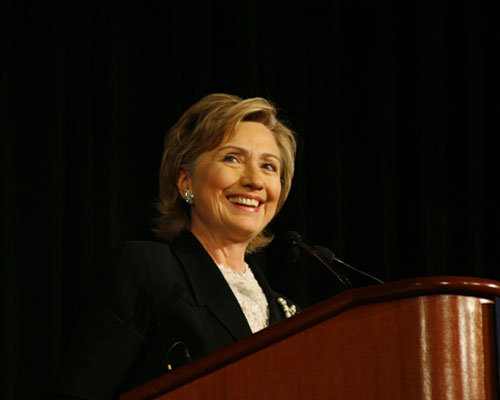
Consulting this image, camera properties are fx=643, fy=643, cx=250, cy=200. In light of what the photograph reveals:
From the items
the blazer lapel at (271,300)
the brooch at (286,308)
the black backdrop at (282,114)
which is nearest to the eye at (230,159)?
the blazer lapel at (271,300)

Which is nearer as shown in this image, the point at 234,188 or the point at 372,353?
the point at 372,353

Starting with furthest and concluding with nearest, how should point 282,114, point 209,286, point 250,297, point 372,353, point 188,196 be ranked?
point 282,114
point 188,196
point 250,297
point 209,286
point 372,353

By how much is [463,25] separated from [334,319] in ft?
9.14

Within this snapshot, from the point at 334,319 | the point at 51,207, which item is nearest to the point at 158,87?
the point at 51,207

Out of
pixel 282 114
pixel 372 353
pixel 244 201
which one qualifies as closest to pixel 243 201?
pixel 244 201

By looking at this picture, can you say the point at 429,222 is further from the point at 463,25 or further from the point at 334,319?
the point at 334,319

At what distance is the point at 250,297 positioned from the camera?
1807 mm

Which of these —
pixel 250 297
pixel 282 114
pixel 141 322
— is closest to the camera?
pixel 141 322

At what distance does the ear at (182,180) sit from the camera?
6.33 feet

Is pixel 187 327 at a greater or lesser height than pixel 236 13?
lesser

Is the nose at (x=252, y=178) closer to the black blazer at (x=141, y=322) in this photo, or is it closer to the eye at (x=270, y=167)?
the eye at (x=270, y=167)

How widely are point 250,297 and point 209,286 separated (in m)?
0.25

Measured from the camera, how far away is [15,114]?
2396 millimetres

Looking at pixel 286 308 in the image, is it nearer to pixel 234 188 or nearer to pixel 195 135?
pixel 234 188
